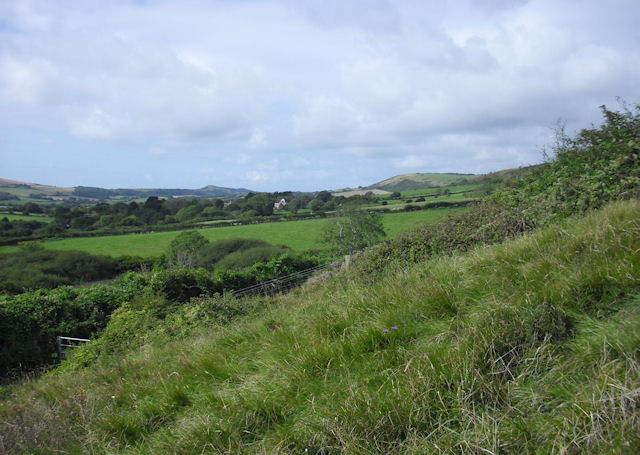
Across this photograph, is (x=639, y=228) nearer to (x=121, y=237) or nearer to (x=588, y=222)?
(x=588, y=222)

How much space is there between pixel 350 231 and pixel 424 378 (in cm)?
3715

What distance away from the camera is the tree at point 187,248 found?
4353 cm

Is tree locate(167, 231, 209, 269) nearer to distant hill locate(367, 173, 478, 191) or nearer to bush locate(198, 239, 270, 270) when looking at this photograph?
bush locate(198, 239, 270, 270)

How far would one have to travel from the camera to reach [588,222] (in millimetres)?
4852

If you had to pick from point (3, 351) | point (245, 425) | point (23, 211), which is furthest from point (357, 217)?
point (23, 211)

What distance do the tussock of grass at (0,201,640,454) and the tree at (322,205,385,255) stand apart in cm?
3434

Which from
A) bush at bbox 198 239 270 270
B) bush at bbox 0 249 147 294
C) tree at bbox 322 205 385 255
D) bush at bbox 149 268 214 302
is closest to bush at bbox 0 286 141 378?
bush at bbox 149 268 214 302

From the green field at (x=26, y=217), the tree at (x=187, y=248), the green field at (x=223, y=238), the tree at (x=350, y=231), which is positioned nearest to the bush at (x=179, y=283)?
the tree at (x=350, y=231)

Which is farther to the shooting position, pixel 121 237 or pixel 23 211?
pixel 23 211

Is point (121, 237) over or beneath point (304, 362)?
beneath

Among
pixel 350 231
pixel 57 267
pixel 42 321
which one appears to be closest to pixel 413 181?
pixel 350 231

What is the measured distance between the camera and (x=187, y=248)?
1873 inches

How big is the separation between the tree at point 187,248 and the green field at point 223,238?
3096mm

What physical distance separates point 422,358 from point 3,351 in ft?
55.6
